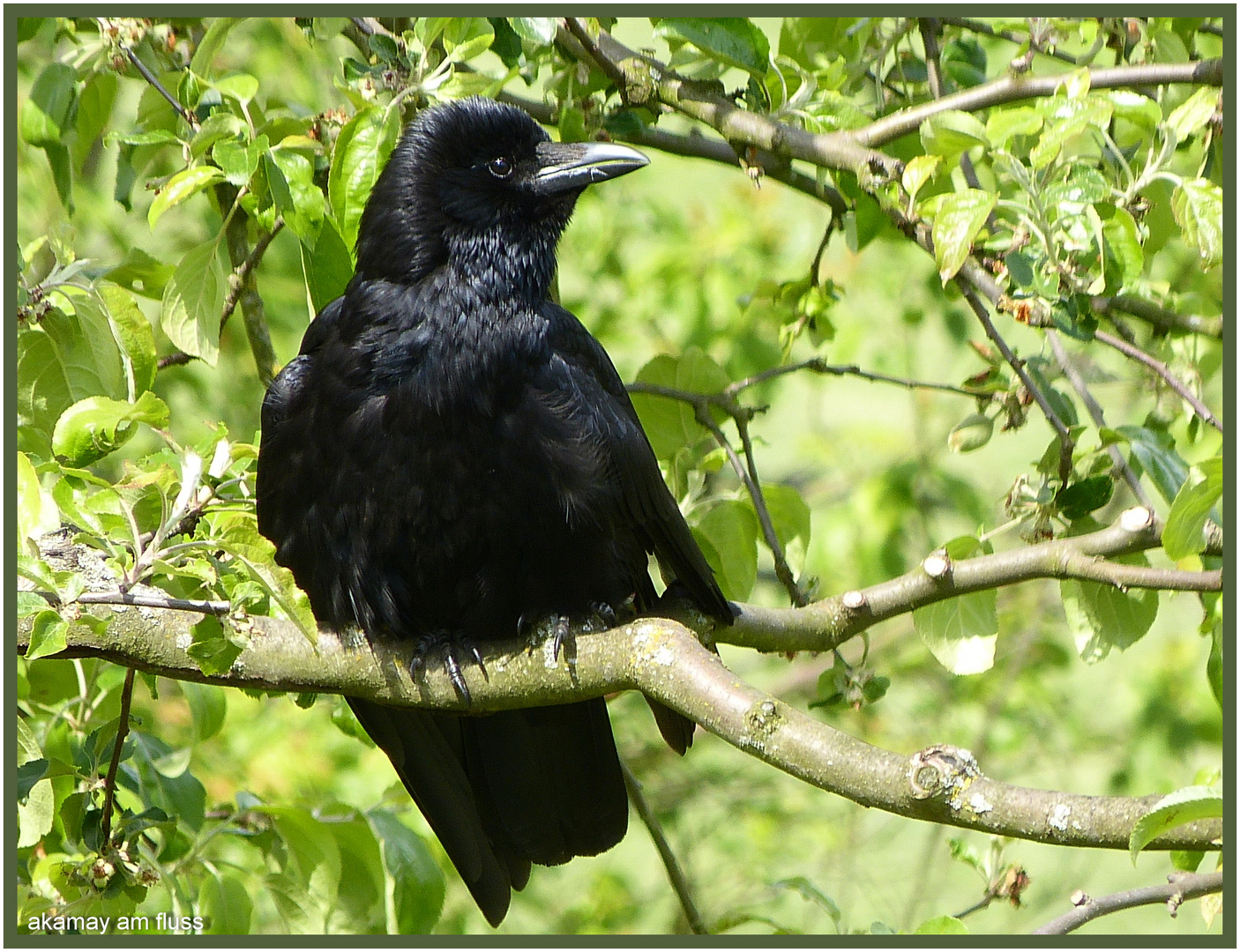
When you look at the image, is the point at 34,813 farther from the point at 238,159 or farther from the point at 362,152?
the point at 362,152

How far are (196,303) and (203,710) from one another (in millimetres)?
990

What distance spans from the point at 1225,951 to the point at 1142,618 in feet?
2.49

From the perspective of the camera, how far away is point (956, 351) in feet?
22.0

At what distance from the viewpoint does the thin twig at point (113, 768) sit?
268cm

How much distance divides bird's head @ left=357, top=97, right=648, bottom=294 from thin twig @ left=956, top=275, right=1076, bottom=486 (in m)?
0.94

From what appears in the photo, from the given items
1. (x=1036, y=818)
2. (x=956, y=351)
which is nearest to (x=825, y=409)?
(x=956, y=351)

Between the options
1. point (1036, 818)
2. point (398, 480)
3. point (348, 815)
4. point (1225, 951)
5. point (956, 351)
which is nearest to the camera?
point (1036, 818)

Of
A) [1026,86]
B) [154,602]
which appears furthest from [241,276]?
[1026,86]

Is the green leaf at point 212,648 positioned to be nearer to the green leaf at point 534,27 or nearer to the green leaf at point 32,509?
the green leaf at point 32,509

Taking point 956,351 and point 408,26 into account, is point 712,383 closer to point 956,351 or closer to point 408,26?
point 408,26

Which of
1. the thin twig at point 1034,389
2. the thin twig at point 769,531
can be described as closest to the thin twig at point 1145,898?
the thin twig at point 1034,389

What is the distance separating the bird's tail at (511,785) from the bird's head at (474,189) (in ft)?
3.99

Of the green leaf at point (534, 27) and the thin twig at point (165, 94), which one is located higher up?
the green leaf at point (534, 27)

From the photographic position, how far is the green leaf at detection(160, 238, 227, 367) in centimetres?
291
